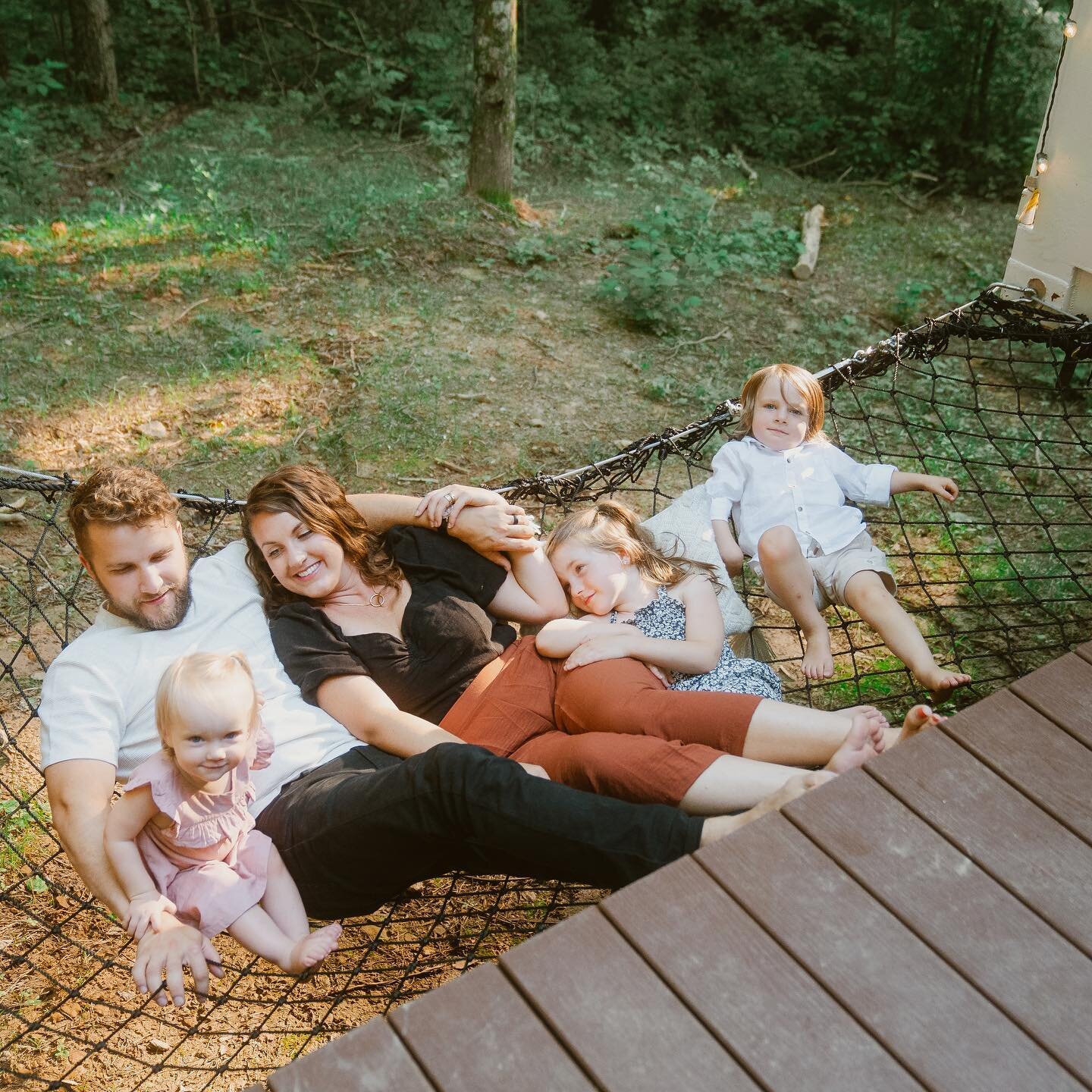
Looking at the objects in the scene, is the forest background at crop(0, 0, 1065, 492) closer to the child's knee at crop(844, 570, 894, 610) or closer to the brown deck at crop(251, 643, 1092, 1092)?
the child's knee at crop(844, 570, 894, 610)

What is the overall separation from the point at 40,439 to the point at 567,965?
2768mm

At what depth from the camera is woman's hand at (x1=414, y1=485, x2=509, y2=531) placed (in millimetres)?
2020

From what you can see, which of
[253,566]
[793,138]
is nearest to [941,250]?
[793,138]

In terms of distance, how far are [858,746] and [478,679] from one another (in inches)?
27.4

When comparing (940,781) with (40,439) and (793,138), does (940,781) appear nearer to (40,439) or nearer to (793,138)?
(40,439)

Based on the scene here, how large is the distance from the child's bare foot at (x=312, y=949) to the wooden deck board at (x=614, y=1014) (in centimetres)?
41

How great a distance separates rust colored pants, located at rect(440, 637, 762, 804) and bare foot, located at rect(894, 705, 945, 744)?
235 mm

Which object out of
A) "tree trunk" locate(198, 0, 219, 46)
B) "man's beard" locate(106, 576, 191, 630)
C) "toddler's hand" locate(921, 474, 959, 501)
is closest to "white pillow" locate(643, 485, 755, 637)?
"toddler's hand" locate(921, 474, 959, 501)

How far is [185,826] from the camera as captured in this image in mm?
1548

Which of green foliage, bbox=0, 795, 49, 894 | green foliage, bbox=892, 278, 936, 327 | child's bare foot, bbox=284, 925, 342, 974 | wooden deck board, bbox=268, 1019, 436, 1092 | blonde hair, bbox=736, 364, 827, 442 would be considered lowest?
green foliage, bbox=0, 795, 49, 894

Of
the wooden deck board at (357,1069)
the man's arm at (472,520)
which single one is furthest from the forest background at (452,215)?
the wooden deck board at (357,1069)

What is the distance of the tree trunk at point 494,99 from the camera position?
4512mm

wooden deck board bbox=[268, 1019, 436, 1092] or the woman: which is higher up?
wooden deck board bbox=[268, 1019, 436, 1092]

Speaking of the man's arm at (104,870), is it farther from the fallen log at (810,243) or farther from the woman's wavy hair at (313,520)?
the fallen log at (810,243)
